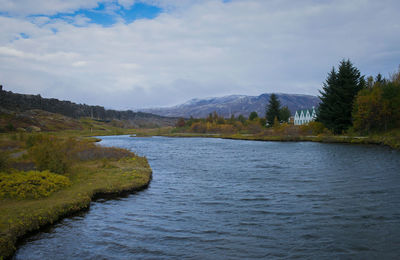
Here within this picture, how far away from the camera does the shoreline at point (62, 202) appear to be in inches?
450

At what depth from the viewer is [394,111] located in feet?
176

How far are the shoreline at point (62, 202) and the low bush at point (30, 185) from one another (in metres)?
0.49

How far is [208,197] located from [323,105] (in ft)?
193

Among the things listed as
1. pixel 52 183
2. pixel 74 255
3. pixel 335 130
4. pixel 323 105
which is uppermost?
pixel 323 105

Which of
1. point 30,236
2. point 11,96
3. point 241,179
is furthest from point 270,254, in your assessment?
point 11,96

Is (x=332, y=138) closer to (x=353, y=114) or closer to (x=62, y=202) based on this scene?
(x=353, y=114)

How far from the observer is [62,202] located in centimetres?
1468

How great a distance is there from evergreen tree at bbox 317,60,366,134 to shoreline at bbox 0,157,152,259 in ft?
183

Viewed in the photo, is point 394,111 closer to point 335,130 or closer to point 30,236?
point 335,130

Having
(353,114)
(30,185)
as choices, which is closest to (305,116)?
(353,114)

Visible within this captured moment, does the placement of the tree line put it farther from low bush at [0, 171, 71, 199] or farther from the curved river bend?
low bush at [0, 171, 71, 199]

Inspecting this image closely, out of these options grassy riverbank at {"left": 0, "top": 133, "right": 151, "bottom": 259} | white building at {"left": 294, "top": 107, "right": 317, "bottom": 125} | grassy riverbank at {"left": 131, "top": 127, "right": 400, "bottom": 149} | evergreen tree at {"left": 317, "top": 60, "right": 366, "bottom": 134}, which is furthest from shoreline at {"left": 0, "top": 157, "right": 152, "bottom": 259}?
white building at {"left": 294, "top": 107, "right": 317, "bottom": 125}

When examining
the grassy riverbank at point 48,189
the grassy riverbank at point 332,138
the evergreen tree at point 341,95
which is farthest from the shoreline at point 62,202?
the evergreen tree at point 341,95

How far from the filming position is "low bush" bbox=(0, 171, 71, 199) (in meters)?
15.3
